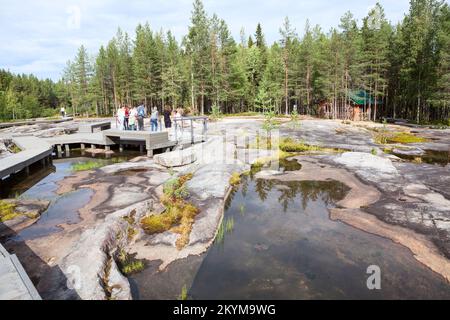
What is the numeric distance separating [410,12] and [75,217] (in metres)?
53.2

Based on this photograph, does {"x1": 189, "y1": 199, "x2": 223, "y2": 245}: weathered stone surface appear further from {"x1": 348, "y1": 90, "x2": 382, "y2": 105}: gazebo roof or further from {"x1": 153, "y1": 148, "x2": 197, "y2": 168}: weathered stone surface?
{"x1": 348, "y1": 90, "x2": 382, "y2": 105}: gazebo roof

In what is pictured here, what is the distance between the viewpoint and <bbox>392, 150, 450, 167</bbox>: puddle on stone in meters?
18.2

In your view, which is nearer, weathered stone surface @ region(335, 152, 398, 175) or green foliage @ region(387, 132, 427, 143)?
weathered stone surface @ region(335, 152, 398, 175)

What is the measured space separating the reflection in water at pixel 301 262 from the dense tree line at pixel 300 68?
84.2ft

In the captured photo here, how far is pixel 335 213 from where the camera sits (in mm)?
10391

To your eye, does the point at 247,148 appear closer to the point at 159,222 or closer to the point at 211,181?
the point at 211,181

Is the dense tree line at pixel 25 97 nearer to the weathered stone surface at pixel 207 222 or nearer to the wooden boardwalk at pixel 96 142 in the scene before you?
the wooden boardwalk at pixel 96 142

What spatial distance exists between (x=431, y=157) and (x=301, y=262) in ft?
54.7

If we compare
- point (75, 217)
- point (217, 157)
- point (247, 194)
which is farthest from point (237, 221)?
point (217, 157)

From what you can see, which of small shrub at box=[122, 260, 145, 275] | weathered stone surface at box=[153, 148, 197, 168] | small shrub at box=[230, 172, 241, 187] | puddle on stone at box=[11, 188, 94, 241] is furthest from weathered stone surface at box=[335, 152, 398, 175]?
puddle on stone at box=[11, 188, 94, 241]

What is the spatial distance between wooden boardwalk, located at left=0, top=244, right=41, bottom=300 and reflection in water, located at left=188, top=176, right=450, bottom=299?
2852mm

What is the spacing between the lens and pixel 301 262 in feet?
24.4
